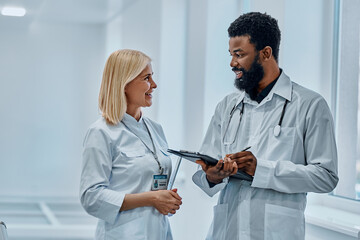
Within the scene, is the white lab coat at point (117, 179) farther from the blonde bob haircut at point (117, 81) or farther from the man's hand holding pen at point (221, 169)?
the man's hand holding pen at point (221, 169)

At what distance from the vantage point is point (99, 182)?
1.80 metres

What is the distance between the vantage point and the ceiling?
10.6 feet

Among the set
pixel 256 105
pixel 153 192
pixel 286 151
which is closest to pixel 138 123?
pixel 153 192

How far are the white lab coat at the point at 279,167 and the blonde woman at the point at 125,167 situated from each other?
0.76ft

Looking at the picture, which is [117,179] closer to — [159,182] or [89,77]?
[159,182]

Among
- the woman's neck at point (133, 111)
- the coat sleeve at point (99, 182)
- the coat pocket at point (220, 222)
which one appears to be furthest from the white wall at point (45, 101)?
the coat pocket at point (220, 222)

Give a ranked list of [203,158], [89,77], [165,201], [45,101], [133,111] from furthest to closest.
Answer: [89,77] < [45,101] < [133,111] < [165,201] < [203,158]

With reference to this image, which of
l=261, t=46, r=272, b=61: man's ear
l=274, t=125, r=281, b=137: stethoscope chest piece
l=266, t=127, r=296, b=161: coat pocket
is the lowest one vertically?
l=266, t=127, r=296, b=161: coat pocket

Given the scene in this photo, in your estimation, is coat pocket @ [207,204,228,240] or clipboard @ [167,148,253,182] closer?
clipboard @ [167,148,253,182]

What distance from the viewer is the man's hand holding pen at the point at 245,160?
172 cm

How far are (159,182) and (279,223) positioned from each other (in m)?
0.52

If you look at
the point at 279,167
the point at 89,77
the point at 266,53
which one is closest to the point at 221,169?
the point at 279,167

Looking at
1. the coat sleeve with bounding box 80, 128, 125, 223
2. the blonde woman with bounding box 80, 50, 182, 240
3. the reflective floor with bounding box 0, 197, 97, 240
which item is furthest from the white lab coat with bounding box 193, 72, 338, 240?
the reflective floor with bounding box 0, 197, 97, 240

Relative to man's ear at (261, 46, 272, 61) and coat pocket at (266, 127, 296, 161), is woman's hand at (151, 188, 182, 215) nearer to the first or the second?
coat pocket at (266, 127, 296, 161)
